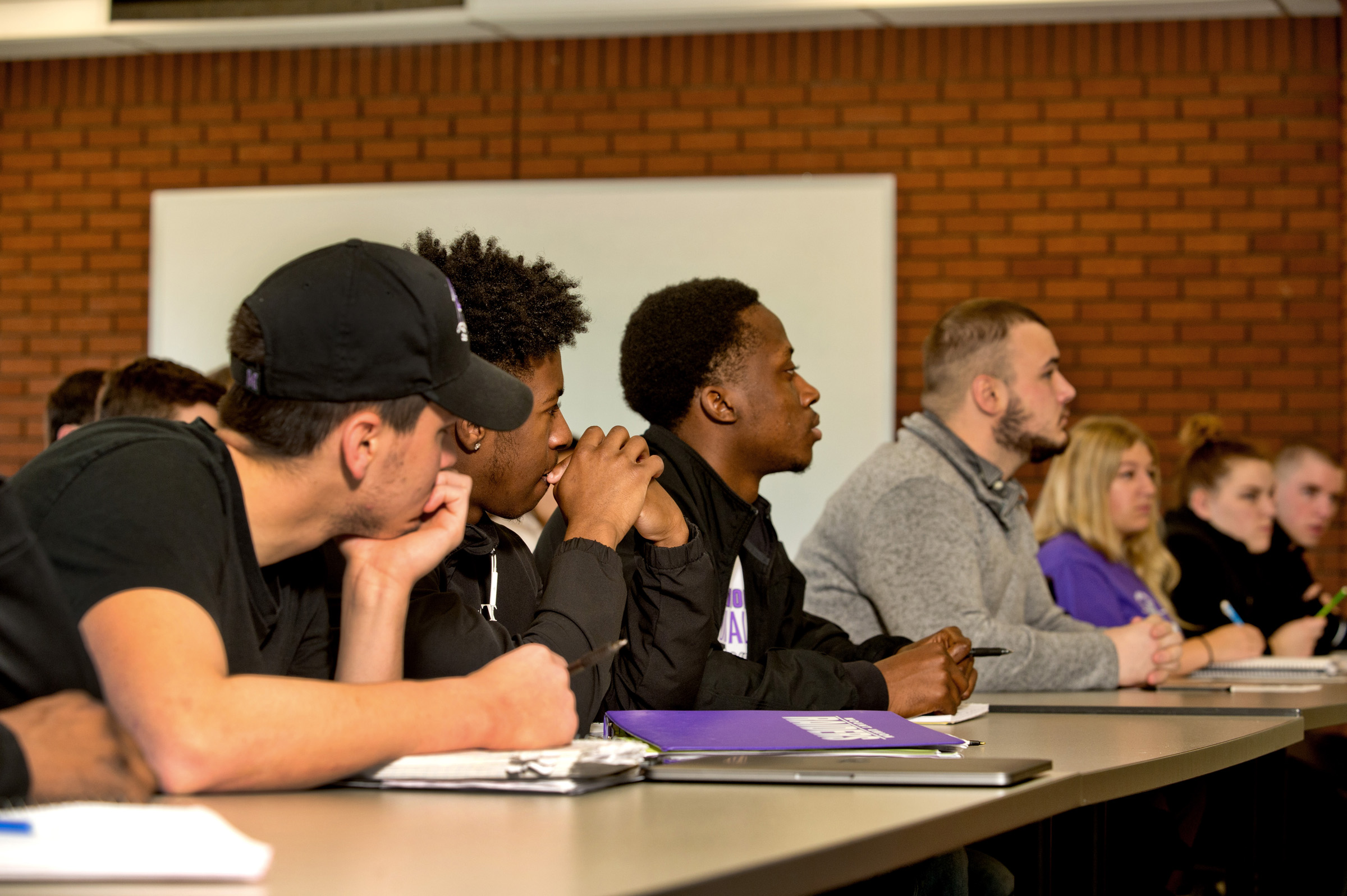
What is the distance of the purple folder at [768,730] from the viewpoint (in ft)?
4.87

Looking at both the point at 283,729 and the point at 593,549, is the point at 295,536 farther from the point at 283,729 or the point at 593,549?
the point at 593,549

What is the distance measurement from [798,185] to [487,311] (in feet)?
11.2

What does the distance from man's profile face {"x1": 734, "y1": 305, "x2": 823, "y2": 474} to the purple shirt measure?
5.64 feet

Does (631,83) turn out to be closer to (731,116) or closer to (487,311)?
(731,116)

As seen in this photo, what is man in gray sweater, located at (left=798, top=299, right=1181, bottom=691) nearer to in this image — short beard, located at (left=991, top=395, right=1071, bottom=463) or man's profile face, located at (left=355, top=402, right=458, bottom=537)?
short beard, located at (left=991, top=395, right=1071, bottom=463)

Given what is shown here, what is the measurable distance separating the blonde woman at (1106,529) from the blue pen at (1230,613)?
0.23 ft

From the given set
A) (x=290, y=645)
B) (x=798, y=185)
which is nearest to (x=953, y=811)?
(x=290, y=645)

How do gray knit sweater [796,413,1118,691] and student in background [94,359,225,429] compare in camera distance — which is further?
student in background [94,359,225,429]

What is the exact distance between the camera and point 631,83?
5.45m

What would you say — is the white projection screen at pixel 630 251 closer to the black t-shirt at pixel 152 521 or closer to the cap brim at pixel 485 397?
the cap brim at pixel 485 397

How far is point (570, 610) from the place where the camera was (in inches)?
66.3

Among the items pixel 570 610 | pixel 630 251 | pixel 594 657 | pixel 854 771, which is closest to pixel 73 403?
pixel 630 251

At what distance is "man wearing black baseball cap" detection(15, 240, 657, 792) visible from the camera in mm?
1142

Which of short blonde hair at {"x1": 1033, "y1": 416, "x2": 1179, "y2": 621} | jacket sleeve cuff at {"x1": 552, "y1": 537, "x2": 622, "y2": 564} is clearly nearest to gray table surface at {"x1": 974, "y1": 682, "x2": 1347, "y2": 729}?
jacket sleeve cuff at {"x1": 552, "y1": 537, "x2": 622, "y2": 564}
